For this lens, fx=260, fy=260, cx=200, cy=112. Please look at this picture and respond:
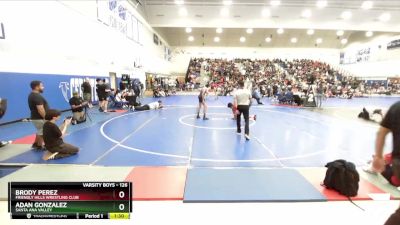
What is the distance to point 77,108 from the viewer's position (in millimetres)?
9305

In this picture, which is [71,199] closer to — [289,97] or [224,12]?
[289,97]

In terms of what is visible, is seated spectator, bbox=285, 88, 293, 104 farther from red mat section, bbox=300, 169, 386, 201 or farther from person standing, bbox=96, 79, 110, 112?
red mat section, bbox=300, 169, 386, 201

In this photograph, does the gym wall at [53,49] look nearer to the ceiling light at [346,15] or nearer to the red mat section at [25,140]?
the red mat section at [25,140]

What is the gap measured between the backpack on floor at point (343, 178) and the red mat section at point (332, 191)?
0.09m

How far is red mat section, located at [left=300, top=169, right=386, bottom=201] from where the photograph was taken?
3.95 metres

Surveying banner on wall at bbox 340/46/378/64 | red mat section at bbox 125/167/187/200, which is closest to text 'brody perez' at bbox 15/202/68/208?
red mat section at bbox 125/167/187/200

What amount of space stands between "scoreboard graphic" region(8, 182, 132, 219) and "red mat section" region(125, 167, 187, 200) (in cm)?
171

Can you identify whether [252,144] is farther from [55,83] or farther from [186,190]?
[55,83]

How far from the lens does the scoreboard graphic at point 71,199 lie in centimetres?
215

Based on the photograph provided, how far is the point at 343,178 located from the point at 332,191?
0.92ft

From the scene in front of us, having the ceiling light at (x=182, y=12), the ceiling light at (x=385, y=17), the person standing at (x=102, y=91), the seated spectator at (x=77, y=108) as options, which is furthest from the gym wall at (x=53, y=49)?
the ceiling light at (x=385, y=17)

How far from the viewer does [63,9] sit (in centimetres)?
1173

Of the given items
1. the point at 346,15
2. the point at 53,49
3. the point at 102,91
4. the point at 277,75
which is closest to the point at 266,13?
the point at 346,15

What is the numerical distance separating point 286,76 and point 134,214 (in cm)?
3280
